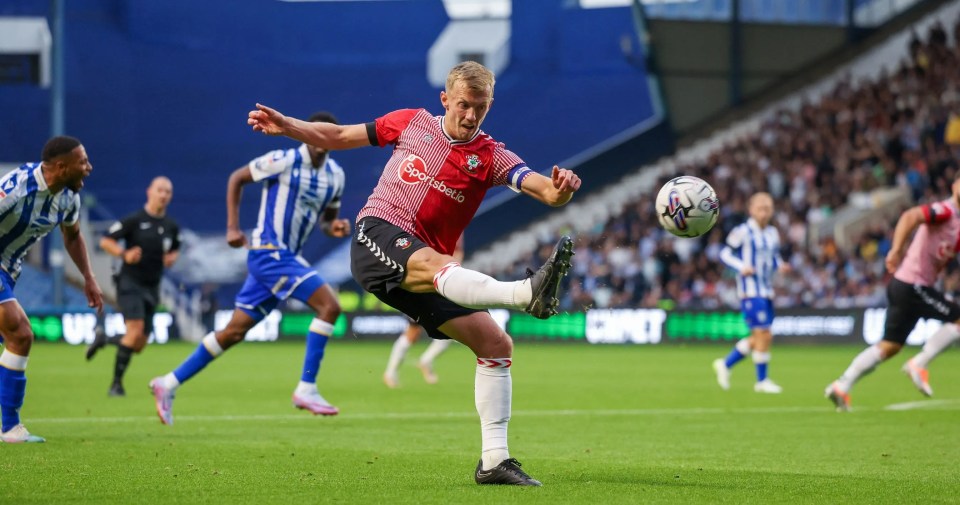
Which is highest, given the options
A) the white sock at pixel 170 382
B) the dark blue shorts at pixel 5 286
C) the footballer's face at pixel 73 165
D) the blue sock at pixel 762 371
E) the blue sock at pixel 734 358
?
the footballer's face at pixel 73 165

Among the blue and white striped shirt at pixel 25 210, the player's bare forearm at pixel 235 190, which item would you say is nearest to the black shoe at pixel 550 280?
the blue and white striped shirt at pixel 25 210

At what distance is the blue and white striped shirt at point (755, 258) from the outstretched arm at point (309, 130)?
32.7 ft

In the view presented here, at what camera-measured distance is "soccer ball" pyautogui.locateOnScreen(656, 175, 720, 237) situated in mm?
6887

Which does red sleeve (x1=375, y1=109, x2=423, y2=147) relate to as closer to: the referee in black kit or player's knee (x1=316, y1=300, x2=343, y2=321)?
player's knee (x1=316, y1=300, x2=343, y2=321)

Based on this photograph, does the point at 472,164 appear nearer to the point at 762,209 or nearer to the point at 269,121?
the point at 269,121

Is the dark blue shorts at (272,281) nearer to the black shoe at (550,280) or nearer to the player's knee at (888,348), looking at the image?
the player's knee at (888,348)

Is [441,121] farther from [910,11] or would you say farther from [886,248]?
[910,11]

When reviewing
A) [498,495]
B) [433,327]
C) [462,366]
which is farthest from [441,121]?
[462,366]

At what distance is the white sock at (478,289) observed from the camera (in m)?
6.16

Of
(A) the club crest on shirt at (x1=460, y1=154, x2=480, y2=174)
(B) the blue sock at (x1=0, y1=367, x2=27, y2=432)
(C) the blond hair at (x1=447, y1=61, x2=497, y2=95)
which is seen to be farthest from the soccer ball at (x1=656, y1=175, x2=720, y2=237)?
(B) the blue sock at (x1=0, y1=367, x2=27, y2=432)

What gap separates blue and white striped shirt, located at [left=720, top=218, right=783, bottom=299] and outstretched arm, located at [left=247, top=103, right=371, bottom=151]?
392 inches

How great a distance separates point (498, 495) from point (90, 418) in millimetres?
6091

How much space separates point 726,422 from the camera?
11.3m

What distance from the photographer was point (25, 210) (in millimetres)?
8922
